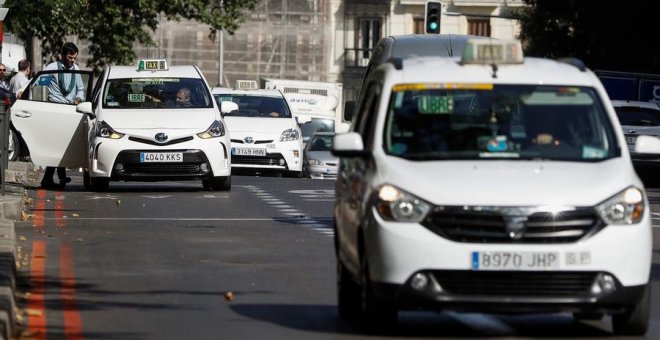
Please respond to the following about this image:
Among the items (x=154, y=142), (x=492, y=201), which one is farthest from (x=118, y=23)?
(x=492, y=201)

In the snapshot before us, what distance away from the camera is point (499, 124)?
11.0 metres

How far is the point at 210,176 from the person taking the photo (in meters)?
24.3

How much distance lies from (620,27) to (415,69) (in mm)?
40604

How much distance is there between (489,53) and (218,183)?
46.0ft

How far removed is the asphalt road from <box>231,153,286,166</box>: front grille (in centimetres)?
1172

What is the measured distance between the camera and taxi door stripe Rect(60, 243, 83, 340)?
426 inches

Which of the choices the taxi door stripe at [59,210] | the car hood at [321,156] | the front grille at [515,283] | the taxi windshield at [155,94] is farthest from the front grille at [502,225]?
the car hood at [321,156]

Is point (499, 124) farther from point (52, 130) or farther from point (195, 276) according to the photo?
point (52, 130)

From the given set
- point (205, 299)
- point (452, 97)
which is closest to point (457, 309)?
point (452, 97)

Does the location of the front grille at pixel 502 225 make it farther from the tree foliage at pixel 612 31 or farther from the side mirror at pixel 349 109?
the tree foliage at pixel 612 31

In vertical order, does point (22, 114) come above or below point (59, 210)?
above

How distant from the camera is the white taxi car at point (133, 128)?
24.0 metres

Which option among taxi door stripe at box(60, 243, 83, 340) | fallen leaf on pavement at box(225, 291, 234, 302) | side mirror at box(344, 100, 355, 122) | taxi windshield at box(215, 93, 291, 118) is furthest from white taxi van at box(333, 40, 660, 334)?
taxi windshield at box(215, 93, 291, 118)

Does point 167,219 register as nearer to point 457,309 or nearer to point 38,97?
point 38,97
